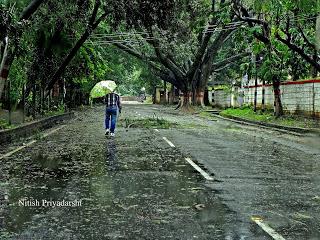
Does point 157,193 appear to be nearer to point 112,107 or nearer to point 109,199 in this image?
point 109,199

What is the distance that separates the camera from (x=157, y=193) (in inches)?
320

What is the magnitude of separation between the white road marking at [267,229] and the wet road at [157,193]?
0.28ft

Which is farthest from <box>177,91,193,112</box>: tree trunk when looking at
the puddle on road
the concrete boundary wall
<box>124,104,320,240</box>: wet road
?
the puddle on road

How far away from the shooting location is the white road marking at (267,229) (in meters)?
5.71

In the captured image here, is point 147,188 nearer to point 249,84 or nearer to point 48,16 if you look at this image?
point 48,16

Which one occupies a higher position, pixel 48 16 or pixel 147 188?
pixel 48 16

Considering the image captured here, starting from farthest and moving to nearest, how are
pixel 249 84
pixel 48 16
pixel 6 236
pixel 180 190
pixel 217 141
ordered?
pixel 249 84
pixel 48 16
pixel 217 141
pixel 180 190
pixel 6 236

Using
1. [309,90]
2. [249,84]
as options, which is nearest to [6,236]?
[309,90]

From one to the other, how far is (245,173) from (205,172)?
2.73 ft

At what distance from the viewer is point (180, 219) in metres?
6.46

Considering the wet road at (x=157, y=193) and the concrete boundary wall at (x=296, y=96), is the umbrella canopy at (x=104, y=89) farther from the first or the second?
the concrete boundary wall at (x=296, y=96)

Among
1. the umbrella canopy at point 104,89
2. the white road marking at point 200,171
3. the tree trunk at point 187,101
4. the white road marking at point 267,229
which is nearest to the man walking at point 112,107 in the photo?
the umbrella canopy at point 104,89

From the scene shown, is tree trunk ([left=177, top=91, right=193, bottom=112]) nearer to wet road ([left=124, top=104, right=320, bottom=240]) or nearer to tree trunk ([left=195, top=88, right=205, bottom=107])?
tree trunk ([left=195, top=88, right=205, bottom=107])

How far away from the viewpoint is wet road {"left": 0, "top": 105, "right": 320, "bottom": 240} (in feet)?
19.7
